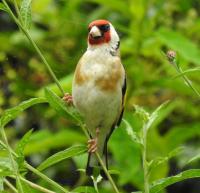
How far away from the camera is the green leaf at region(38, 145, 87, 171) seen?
2137 mm

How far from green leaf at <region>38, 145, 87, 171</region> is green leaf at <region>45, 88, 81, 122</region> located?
86mm

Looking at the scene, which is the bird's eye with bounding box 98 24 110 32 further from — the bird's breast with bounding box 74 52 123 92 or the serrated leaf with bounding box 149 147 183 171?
the serrated leaf with bounding box 149 147 183 171

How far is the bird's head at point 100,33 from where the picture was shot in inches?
113

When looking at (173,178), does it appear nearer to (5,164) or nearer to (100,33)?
(5,164)

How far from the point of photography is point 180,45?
3736 millimetres

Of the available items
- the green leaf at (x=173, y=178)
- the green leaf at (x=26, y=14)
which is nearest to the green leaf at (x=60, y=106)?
the green leaf at (x=26, y=14)

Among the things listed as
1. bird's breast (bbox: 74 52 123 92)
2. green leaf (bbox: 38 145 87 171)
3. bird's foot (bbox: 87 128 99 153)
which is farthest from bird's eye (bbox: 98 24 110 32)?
green leaf (bbox: 38 145 87 171)

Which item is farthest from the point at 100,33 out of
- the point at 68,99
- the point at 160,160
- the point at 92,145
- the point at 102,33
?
the point at 160,160

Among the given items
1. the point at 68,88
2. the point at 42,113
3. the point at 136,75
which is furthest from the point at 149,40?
the point at 42,113

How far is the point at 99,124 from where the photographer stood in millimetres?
2949

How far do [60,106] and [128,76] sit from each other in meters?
1.73

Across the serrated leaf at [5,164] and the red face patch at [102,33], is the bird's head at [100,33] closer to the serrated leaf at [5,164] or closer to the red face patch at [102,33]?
the red face patch at [102,33]

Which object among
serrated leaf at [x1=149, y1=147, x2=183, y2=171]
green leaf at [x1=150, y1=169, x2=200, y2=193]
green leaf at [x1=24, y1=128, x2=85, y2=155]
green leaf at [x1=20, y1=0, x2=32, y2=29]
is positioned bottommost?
green leaf at [x1=24, y1=128, x2=85, y2=155]

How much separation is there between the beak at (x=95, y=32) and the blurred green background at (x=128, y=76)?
64 centimetres
